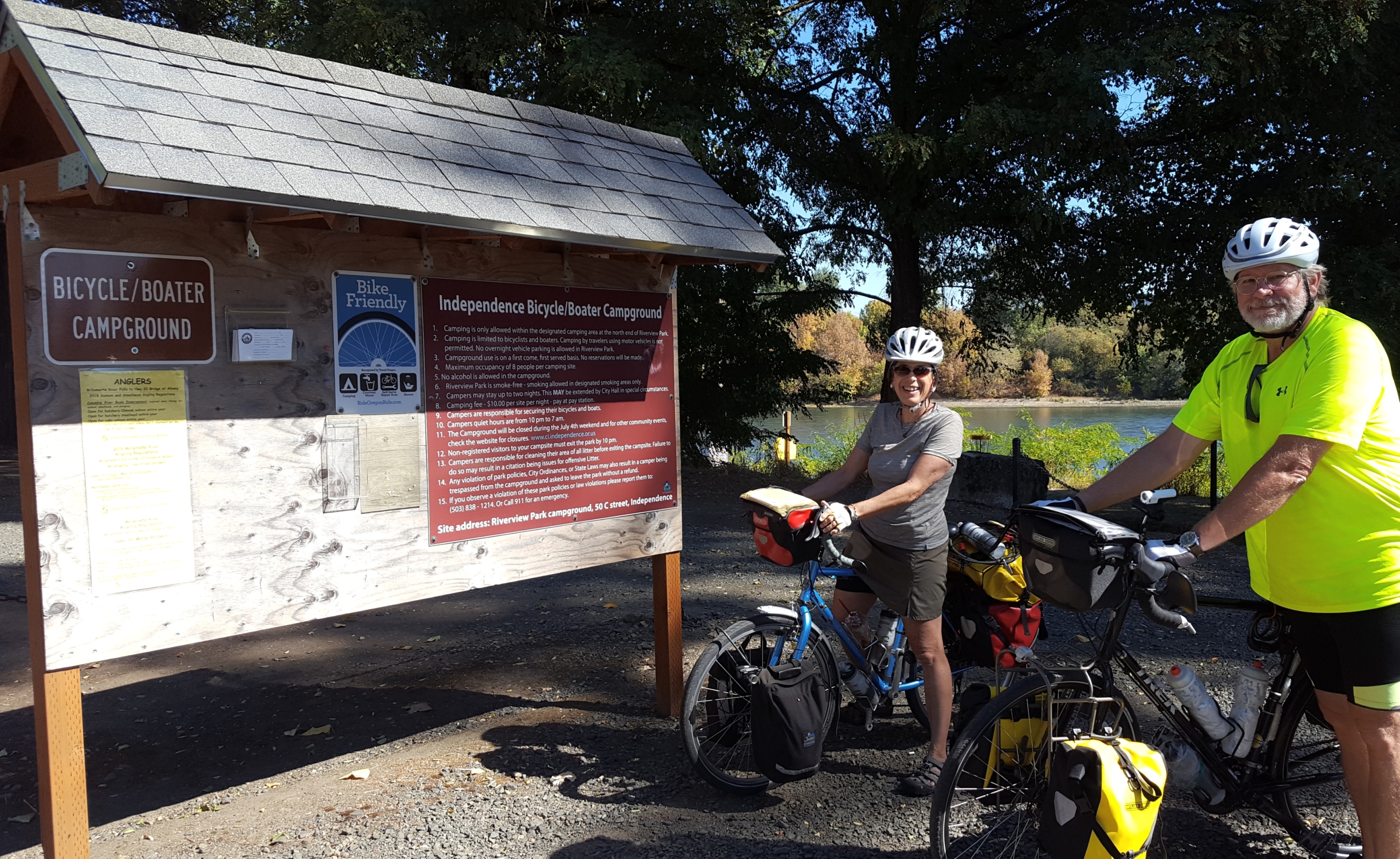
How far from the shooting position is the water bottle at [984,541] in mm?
4090

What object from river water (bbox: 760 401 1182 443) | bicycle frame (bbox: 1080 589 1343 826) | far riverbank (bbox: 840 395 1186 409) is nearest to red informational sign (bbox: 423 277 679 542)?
bicycle frame (bbox: 1080 589 1343 826)

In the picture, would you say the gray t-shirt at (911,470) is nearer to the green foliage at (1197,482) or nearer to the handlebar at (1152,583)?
the handlebar at (1152,583)

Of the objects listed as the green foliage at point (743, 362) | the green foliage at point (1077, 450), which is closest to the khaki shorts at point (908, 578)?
the green foliage at point (743, 362)

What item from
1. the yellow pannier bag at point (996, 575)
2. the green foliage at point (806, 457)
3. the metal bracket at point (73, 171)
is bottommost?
the green foliage at point (806, 457)

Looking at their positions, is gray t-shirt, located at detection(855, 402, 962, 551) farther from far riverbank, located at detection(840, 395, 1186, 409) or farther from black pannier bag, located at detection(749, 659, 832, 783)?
far riverbank, located at detection(840, 395, 1186, 409)

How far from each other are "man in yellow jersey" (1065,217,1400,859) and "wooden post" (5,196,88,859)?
338 cm

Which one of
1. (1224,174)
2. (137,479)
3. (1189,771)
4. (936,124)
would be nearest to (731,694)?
(1189,771)

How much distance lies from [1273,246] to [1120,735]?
1.52 meters

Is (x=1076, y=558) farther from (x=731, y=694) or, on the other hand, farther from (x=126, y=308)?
(x=126, y=308)

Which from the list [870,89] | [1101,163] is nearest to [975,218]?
[1101,163]

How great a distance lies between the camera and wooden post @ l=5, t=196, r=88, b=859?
2996mm

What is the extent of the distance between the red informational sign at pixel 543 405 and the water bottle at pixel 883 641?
136 cm

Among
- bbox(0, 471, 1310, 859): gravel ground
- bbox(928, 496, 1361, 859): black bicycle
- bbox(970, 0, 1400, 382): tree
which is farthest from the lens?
bbox(970, 0, 1400, 382): tree

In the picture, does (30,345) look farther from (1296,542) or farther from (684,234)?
(1296,542)
